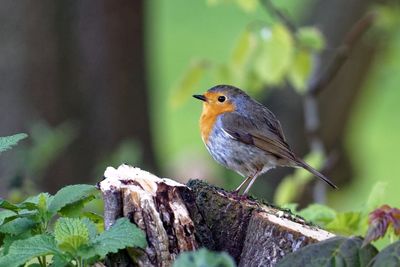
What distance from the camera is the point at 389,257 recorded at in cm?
211

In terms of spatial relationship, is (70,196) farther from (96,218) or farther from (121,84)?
(121,84)

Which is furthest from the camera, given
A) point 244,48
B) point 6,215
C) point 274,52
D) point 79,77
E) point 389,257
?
point 79,77

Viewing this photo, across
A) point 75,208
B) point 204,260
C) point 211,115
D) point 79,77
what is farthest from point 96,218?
point 79,77

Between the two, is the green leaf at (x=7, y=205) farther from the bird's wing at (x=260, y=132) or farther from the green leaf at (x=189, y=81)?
the green leaf at (x=189, y=81)

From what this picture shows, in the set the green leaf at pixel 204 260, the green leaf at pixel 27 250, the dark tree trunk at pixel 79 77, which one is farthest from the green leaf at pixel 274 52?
the green leaf at pixel 204 260

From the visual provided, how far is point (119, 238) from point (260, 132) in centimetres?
222

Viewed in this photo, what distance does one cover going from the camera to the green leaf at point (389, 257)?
210 cm

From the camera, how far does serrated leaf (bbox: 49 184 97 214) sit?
258 centimetres

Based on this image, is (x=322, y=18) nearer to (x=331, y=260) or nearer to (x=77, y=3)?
(x=77, y=3)

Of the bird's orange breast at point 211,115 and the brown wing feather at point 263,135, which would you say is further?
the bird's orange breast at point 211,115

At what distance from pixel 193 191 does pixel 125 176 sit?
0.89 ft

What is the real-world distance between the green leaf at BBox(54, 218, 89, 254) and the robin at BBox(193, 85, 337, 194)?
2166 millimetres

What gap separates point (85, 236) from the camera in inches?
94.0

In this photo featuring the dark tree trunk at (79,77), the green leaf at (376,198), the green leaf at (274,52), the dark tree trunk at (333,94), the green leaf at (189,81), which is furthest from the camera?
the dark tree trunk at (333,94)
